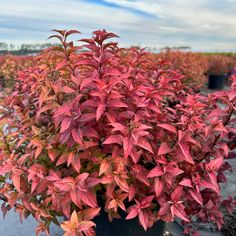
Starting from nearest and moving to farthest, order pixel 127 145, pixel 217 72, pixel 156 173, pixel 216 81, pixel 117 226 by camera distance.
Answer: pixel 127 145
pixel 156 173
pixel 117 226
pixel 216 81
pixel 217 72

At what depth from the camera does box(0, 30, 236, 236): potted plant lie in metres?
1.49

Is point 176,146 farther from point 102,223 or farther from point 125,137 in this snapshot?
point 102,223

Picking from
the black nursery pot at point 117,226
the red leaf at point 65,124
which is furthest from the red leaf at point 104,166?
the black nursery pot at point 117,226

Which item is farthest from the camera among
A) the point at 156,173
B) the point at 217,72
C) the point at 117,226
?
the point at 217,72

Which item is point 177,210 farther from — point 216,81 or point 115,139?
point 216,81

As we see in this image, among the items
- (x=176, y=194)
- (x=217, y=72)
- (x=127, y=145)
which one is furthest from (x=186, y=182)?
(x=217, y=72)

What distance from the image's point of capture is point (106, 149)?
162 centimetres

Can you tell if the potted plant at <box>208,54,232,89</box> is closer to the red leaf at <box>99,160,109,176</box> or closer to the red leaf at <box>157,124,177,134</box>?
the red leaf at <box>157,124,177,134</box>

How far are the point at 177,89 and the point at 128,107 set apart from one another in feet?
1.49

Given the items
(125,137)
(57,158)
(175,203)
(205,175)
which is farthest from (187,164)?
(57,158)

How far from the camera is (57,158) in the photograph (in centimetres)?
171

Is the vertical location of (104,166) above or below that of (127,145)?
below

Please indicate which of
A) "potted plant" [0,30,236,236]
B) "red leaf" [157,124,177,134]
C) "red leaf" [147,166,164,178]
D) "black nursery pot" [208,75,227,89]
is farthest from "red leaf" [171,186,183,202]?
"black nursery pot" [208,75,227,89]

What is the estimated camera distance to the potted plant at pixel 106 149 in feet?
4.89
